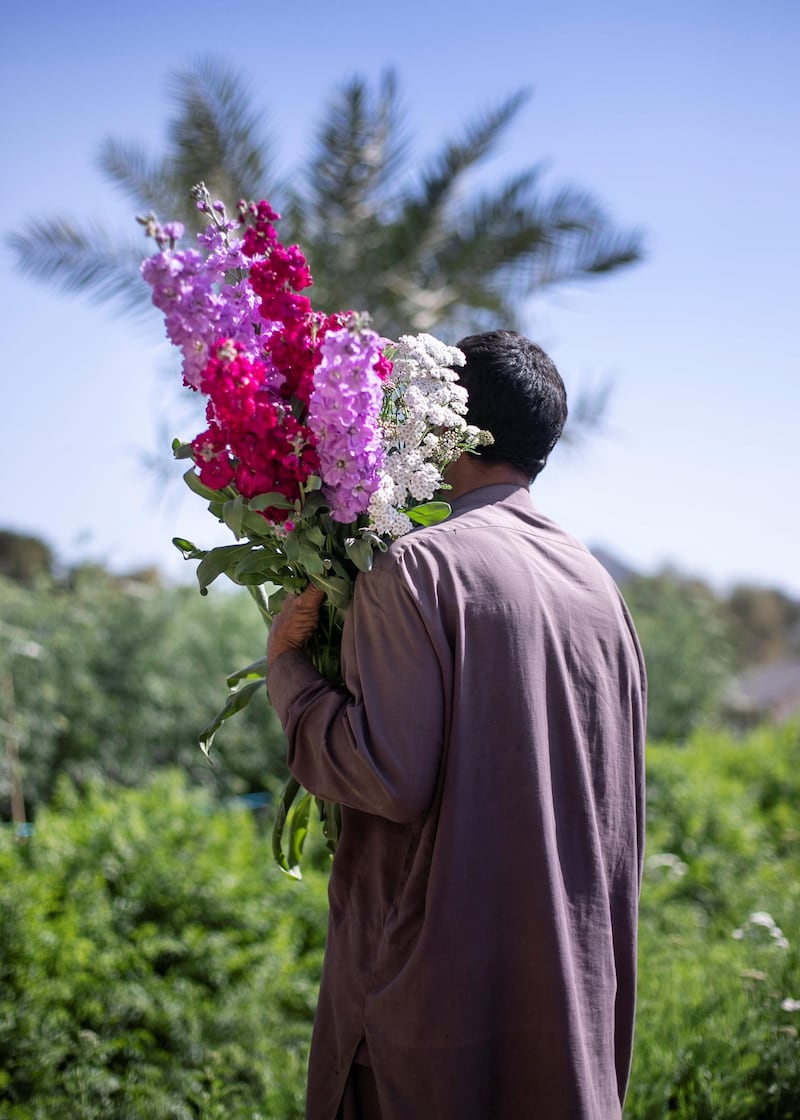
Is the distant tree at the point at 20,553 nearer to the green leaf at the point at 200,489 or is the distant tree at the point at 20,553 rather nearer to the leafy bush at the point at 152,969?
the leafy bush at the point at 152,969

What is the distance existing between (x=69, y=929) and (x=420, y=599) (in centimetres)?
226

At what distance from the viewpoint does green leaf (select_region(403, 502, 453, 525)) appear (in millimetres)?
1798

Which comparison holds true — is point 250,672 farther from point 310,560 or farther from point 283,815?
point 310,560

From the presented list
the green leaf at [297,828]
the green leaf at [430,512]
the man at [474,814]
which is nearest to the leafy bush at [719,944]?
the man at [474,814]

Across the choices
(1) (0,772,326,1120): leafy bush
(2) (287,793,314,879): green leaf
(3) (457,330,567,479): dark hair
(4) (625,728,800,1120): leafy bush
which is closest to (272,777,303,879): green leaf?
(2) (287,793,314,879): green leaf

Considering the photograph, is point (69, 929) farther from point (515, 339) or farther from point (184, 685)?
point (184, 685)

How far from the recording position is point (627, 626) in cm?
201

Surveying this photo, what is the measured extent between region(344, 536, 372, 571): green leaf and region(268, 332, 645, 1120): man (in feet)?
0.10

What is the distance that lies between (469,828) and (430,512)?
564 mm

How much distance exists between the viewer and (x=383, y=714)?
5.42 ft

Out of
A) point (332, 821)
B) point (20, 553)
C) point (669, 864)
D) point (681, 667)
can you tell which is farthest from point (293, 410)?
point (20, 553)

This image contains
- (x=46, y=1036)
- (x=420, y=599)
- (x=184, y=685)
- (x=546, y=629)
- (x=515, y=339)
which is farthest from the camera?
(x=184, y=685)

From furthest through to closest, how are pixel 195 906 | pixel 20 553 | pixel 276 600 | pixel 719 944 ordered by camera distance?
pixel 20 553
pixel 719 944
pixel 195 906
pixel 276 600

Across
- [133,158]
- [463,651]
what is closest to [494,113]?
[133,158]
